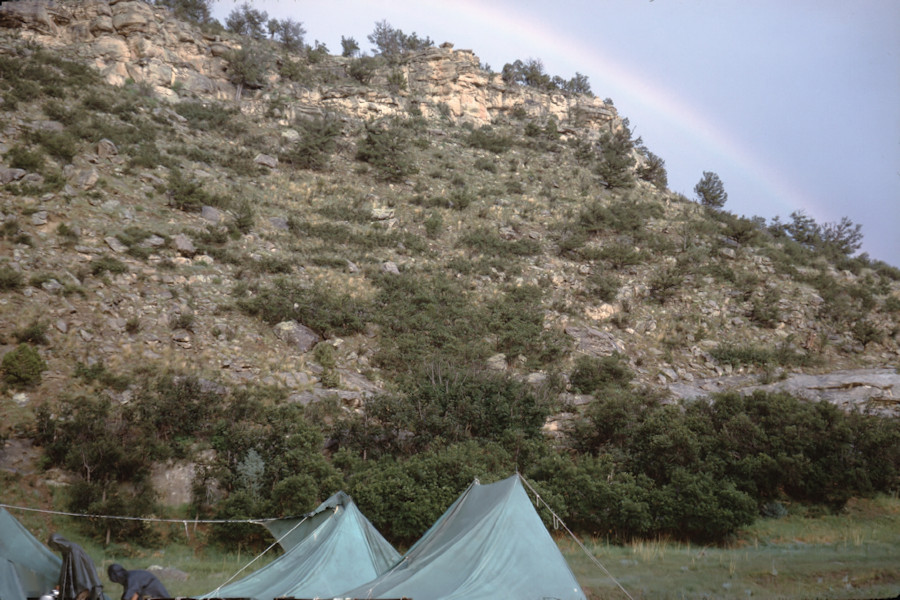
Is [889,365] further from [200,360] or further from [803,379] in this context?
[200,360]

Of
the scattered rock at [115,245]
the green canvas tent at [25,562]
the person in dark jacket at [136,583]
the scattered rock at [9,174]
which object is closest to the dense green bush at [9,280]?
the scattered rock at [115,245]

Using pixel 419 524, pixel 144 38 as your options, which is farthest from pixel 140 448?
pixel 144 38

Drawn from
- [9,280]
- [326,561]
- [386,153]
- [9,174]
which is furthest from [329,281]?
[326,561]

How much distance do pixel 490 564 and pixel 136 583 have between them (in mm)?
5367

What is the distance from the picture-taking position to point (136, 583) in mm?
7645

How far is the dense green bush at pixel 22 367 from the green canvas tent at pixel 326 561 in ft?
32.7

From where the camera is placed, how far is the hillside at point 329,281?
637 inches

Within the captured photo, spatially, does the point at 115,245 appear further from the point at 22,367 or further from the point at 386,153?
the point at 386,153

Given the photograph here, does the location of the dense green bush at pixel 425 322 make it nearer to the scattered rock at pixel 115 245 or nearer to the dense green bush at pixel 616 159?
the scattered rock at pixel 115 245

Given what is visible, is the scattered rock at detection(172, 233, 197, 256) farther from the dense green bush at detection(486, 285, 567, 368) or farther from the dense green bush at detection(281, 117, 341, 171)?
the dense green bush at detection(486, 285, 567, 368)

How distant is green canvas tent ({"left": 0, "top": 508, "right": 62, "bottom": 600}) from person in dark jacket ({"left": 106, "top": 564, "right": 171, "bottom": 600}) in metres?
1.51

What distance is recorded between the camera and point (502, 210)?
36.6 m

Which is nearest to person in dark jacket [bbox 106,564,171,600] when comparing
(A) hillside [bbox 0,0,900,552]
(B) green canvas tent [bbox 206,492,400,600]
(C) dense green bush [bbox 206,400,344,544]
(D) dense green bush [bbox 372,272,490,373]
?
(B) green canvas tent [bbox 206,492,400,600]

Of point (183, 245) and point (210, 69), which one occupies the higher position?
point (210, 69)
